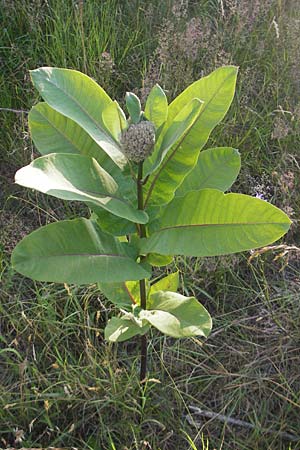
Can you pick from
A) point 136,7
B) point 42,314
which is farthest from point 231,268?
point 136,7

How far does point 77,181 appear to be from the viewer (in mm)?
1140

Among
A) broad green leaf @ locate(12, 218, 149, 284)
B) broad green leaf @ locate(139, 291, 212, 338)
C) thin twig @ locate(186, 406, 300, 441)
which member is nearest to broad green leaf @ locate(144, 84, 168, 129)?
broad green leaf @ locate(12, 218, 149, 284)

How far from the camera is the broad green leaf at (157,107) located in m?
1.20

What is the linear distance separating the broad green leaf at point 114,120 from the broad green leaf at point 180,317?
396 millimetres

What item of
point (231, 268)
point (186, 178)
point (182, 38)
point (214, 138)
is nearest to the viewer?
point (186, 178)

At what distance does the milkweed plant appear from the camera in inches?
45.8

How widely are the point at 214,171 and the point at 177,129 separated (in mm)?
240

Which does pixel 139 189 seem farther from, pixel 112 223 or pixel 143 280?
pixel 143 280

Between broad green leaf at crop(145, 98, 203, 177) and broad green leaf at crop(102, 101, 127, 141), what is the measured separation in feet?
0.28

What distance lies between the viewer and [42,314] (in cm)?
185

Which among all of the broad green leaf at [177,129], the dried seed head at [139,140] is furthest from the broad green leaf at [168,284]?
the dried seed head at [139,140]

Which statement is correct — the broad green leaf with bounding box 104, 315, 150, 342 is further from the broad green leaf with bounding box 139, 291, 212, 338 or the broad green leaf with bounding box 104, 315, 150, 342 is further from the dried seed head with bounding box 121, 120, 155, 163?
the dried seed head with bounding box 121, 120, 155, 163

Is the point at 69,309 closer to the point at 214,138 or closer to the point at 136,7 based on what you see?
the point at 214,138

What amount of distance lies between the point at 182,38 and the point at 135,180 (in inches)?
54.1
